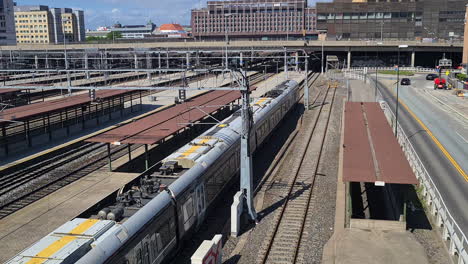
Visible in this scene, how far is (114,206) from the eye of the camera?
13.2 metres

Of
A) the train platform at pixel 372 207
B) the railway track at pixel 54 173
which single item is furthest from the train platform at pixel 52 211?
the train platform at pixel 372 207

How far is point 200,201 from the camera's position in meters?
16.5

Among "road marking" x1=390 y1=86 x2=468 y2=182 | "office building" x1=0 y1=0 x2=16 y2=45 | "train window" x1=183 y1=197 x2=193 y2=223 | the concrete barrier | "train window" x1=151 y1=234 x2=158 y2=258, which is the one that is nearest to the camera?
the concrete barrier

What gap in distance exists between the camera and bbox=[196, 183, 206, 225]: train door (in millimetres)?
16266

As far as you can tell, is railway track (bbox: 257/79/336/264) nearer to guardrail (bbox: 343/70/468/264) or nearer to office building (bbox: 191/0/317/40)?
guardrail (bbox: 343/70/468/264)

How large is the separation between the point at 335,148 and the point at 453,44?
2461 inches

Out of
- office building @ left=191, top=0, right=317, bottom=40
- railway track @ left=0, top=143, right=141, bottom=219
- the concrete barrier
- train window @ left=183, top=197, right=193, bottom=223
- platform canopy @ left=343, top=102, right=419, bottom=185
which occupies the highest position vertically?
office building @ left=191, top=0, right=317, bottom=40

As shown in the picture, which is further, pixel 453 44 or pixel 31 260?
pixel 453 44

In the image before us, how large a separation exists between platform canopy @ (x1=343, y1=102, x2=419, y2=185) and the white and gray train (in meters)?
5.10

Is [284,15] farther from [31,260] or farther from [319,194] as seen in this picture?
[31,260]

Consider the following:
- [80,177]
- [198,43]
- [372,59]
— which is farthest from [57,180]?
[372,59]

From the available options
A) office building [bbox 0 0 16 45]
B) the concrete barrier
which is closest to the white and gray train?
the concrete barrier

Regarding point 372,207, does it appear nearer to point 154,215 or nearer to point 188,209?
point 188,209

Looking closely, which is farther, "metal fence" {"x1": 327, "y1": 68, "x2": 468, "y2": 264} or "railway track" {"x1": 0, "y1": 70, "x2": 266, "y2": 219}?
"railway track" {"x1": 0, "y1": 70, "x2": 266, "y2": 219}
